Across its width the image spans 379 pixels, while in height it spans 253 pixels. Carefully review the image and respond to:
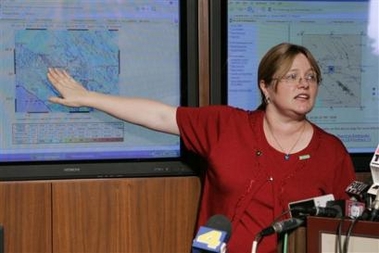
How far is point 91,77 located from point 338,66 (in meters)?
0.98

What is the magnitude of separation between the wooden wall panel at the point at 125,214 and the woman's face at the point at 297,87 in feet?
1.67

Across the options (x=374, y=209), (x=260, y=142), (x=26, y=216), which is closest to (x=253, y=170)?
→ (x=260, y=142)

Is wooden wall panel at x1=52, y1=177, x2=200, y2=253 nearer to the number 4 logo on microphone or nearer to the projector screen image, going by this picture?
the projector screen image

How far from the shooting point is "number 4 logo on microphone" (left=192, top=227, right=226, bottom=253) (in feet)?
4.31

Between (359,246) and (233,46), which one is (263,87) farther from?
(359,246)

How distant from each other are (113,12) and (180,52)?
29 cm

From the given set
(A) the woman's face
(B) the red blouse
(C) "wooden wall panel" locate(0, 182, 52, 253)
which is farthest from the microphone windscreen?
(C) "wooden wall panel" locate(0, 182, 52, 253)

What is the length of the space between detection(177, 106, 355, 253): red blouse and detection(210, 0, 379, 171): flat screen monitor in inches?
7.6

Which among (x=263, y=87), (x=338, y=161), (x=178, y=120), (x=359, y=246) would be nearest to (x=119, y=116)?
(x=178, y=120)

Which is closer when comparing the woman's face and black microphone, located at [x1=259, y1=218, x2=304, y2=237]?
black microphone, located at [x1=259, y1=218, x2=304, y2=237]

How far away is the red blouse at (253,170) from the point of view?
2.03 meters

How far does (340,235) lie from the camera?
1425mm

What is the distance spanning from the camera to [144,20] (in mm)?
2254

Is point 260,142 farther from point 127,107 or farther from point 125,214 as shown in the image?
point 125,214
